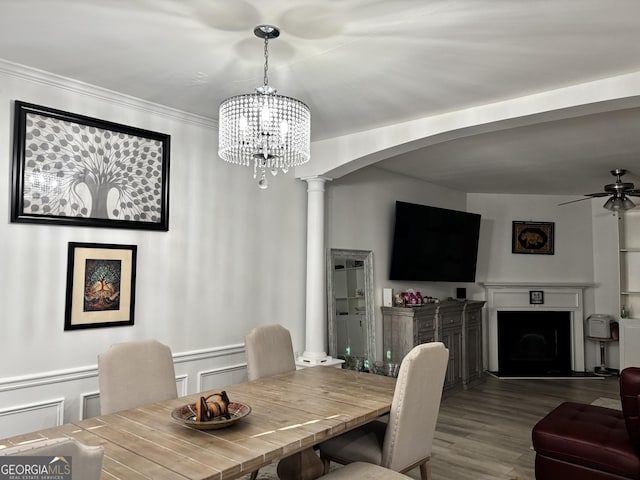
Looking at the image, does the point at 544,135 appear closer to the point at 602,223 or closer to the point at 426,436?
the point at 426,436

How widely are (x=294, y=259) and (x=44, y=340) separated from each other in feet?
7.09

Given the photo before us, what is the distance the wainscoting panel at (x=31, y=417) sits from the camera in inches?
109

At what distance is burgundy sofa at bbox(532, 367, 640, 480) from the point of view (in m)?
2.71

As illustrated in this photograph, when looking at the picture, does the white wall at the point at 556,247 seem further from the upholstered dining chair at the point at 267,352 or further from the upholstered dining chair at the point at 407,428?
the upholstered dining chair at the point at 407,428

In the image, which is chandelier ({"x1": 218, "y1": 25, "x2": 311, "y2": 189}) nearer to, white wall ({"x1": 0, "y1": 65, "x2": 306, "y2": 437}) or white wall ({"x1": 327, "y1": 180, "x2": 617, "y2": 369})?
white wall ({"x1": 0, "y1": 65, "x2": 306, "y2": 437})

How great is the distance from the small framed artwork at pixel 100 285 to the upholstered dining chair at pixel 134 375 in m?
0.58

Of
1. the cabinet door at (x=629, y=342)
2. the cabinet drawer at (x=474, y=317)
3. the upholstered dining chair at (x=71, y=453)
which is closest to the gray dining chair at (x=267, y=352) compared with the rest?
the upholstered dining chair at (x=71, y=453)

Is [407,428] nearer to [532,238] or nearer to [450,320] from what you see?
[450,320]

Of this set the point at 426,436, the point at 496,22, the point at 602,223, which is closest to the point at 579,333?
the point at 602,223

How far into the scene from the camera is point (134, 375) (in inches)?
104

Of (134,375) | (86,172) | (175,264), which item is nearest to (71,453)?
(134,375)

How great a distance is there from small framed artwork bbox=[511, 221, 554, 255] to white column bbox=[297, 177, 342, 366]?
13.3ft

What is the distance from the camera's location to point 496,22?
2219mm

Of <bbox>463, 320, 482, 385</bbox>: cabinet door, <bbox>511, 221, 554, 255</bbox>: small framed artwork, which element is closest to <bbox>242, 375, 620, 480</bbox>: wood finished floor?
<bbox>463, 320, 482, 385</bbox>: cabinet door
